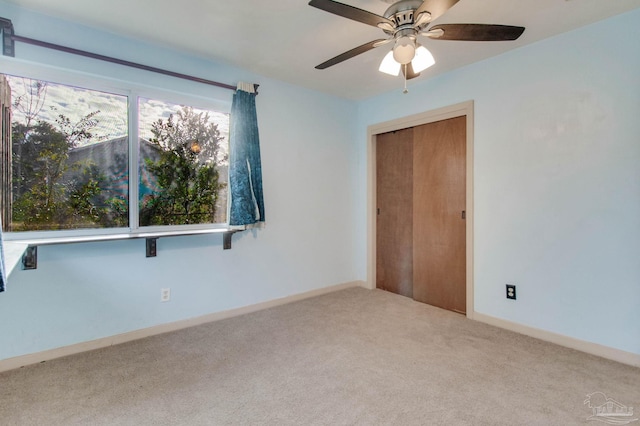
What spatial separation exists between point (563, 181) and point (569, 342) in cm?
123

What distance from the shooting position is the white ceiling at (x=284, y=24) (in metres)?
2.10

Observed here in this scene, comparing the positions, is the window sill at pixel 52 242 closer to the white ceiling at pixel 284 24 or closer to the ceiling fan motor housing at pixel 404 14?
the white ceiling at pixel 284 24

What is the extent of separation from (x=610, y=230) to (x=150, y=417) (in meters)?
3.16

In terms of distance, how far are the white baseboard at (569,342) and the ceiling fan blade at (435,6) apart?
2504mm

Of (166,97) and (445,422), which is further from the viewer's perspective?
(166,97)

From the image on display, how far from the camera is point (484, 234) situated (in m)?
3.00

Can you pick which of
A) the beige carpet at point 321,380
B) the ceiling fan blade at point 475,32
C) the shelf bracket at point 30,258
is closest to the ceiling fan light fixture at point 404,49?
the ceiling fan blade at point 475,32

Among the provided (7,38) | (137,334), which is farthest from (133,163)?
(137,334)

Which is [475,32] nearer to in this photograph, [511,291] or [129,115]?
[511,291]

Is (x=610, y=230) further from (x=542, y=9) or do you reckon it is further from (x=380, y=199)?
(x=380, y=199)

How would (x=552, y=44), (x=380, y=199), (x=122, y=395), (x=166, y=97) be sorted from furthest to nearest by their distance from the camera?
1. (x=380, y=199)
2. (x=166, y=97)
3. (x=552, y=44)
4. (x=122, y=395)

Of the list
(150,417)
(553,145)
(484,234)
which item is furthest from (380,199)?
(150,417)

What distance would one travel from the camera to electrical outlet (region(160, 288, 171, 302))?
277 centimetres

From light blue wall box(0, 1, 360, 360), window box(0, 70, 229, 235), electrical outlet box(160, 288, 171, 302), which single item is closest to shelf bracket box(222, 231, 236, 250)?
light blue wall box(0, 1, 360, 360)
